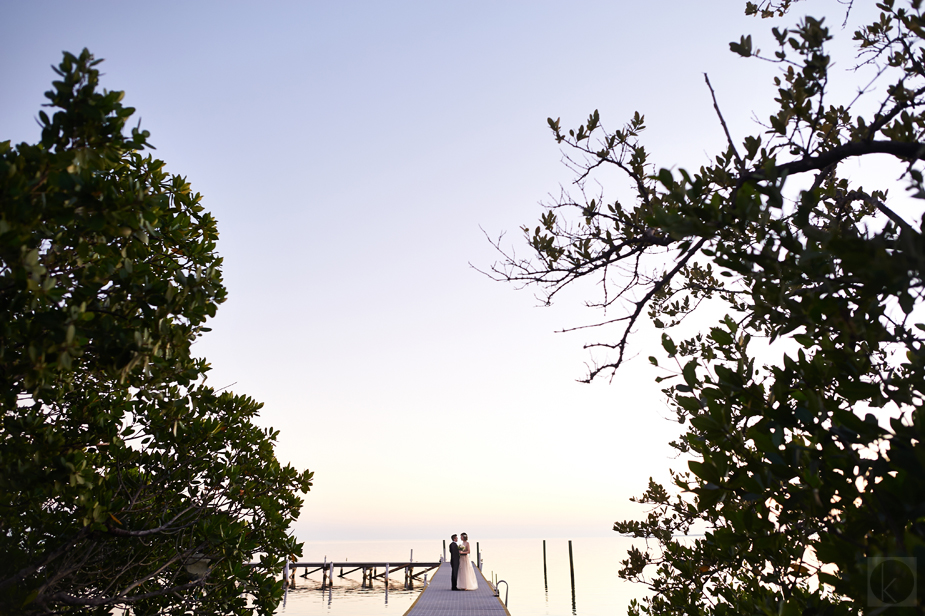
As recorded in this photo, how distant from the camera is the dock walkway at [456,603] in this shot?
1212 cm

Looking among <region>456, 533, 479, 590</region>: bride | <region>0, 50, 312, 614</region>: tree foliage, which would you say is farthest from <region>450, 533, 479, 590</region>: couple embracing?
<region>0, 50, 312, 614</region>: tree foliage

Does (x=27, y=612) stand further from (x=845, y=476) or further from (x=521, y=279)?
(x=845, y=476)

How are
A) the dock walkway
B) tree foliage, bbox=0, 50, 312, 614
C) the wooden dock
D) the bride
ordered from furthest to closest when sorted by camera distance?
the wooden dock → the bride → the dock walkway → tree foliage, bbox=0, 50, 312, 614

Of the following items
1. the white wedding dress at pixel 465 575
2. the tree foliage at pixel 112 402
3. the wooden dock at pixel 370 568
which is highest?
the tree foliage at pixel 112 402

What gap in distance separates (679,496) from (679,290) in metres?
1.81

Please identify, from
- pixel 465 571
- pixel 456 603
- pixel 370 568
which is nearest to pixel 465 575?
pixel 465 571

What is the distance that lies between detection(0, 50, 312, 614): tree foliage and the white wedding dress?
12.5 m

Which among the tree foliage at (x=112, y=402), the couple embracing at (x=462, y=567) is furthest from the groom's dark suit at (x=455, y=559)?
the tree foliage at (x=112, y=402)

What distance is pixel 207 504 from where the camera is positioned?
176 inches

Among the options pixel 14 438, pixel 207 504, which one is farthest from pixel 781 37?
pixel 207 504

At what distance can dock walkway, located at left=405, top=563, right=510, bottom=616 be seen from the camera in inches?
477

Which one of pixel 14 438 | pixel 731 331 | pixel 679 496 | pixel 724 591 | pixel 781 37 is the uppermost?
pixel 781 37

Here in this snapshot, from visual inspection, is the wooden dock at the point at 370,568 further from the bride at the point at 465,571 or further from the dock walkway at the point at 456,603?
the bride at the point at 465,571

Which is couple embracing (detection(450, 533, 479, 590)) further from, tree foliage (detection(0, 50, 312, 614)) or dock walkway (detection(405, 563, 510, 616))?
tree foliage (detection(0, 50, 312, 614))
